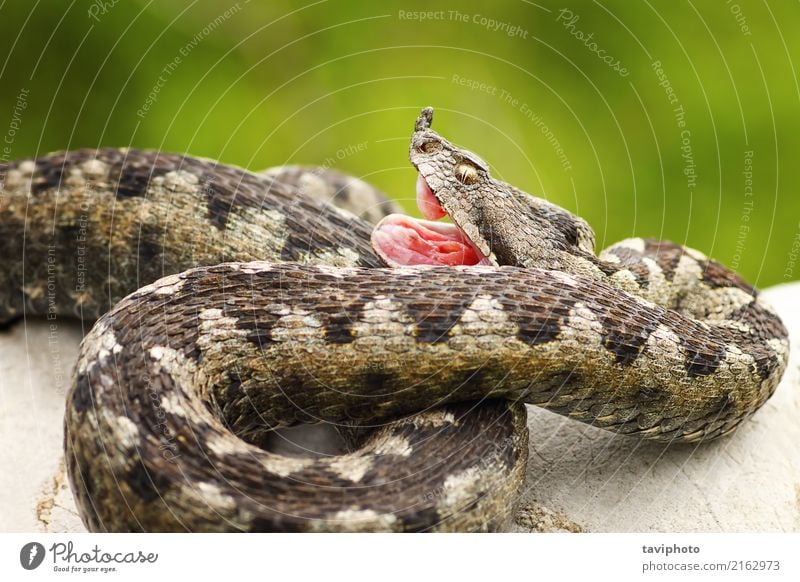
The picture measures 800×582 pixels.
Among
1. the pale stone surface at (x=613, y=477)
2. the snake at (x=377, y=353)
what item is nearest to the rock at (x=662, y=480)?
the pale stone surface at (x=613, y=477)

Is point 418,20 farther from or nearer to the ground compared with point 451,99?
farther from the ground

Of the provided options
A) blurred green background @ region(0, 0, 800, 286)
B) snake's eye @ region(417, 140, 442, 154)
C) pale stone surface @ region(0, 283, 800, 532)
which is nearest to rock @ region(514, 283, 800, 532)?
pale stone surface @ region(0, 283, 800, 532)

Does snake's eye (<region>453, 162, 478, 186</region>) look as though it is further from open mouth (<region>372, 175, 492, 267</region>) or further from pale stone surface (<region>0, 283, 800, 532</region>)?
pale stone surface (<region>0, 283, 800, 532</region>)

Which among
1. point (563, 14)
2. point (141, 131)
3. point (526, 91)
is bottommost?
point (141, 131)

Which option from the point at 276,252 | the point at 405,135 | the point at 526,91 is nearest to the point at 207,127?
the point at 405,135

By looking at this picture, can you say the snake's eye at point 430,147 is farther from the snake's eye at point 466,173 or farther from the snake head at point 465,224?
the snake's eye at point 466,173

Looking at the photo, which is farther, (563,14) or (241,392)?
(563,14)
